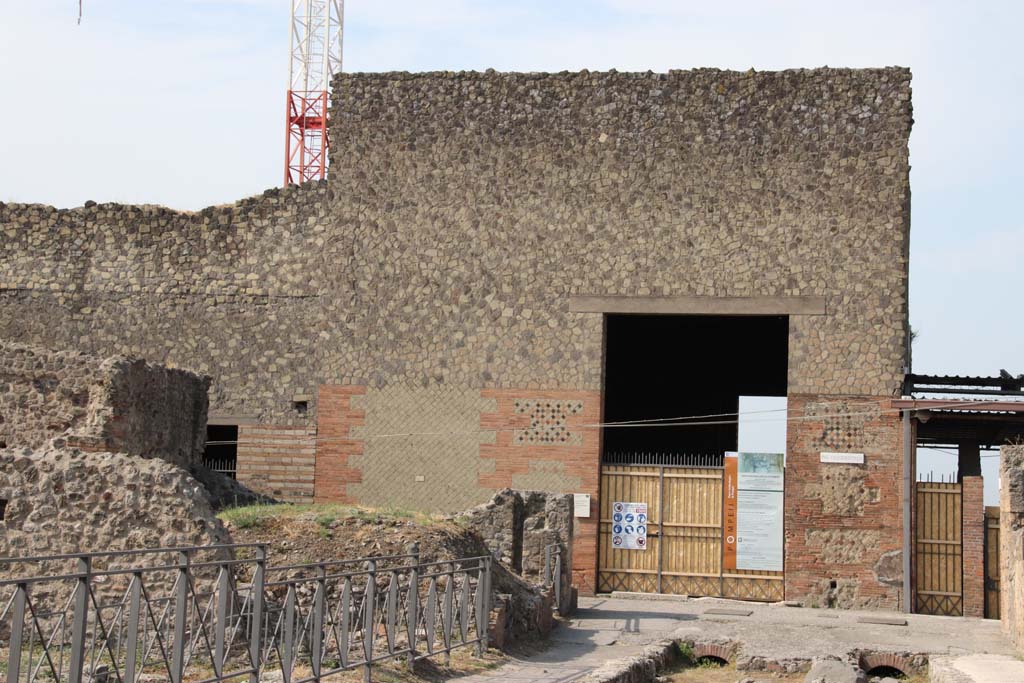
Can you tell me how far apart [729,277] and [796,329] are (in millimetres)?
1302

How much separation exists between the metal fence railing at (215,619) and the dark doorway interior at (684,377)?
49.6 feet

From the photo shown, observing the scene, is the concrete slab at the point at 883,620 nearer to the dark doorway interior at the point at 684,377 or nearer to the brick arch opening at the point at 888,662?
the brick arch opening at the point at 888,662

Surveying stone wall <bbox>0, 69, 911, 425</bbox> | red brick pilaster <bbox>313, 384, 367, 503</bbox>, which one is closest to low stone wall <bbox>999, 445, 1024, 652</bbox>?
stone wall <bbox>0, 69, 911, 425</bbox>

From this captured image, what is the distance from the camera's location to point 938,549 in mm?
20297

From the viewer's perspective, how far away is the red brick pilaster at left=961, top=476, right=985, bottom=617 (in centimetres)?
1981

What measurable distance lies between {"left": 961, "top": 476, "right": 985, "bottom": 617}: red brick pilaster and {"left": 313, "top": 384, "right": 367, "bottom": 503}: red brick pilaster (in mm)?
9234

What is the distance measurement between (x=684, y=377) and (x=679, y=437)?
1.38 meters

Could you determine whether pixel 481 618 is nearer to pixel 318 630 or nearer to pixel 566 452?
pixel 318 630

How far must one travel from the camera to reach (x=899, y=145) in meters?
21.3

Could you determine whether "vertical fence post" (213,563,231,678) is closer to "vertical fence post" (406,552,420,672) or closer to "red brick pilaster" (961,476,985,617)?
"vertical fence post" (406,552,420,672)

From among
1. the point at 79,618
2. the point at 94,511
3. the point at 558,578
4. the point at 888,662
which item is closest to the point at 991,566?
the point at 888,662

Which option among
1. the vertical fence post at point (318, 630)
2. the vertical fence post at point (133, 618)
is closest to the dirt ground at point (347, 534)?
the vertical fence post at point (318, 630)

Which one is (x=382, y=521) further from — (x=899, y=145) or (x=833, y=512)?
(x=899, y=145)

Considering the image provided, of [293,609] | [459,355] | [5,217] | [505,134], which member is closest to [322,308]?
[459,355]
